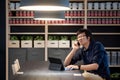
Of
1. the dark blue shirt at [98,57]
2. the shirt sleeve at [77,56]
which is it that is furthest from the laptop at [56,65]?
the shirt sleeve at [77,56]

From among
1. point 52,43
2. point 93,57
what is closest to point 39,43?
point 52,43

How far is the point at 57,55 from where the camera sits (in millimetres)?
6586

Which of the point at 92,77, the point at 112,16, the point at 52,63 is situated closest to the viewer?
the point at 92,77

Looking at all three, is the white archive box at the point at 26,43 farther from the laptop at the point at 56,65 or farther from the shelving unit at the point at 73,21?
the laptop at the point at 56,65

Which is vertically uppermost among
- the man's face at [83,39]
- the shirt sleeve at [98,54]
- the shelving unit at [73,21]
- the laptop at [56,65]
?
the shelving unit at [73,21]

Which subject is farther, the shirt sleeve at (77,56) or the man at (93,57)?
the shirt sleeve at (77,56)

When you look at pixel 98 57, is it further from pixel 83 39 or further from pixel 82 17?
pixel 82 17

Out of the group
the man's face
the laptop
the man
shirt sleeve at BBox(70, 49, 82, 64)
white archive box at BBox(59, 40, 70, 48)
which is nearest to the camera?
the laptop

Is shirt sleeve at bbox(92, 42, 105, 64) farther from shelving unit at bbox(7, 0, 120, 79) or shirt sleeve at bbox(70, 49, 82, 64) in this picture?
shelving unit at bbox(7, 0, 120, 79)

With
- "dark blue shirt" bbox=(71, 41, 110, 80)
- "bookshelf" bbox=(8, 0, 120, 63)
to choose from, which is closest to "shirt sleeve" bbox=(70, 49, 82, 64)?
"dark blue shirt" bbox=(71, 41, 110, 80)

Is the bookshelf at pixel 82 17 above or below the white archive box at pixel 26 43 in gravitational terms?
above
